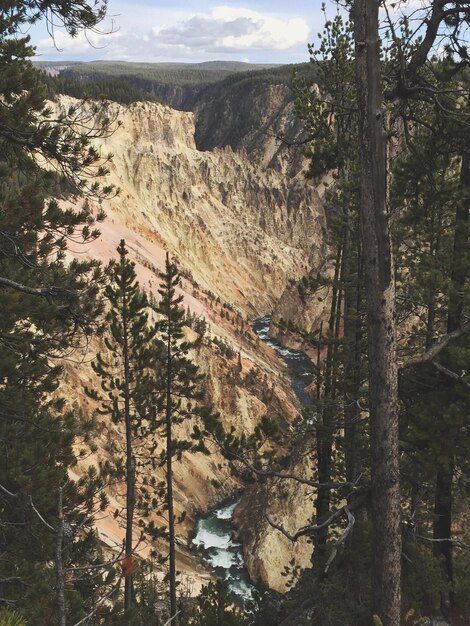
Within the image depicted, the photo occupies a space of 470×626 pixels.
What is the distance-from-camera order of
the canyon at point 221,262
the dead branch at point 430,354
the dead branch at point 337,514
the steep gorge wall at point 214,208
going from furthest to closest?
the steep gorge wall at point 214,208 → the canyon at point 221,262 → the dead branch at point 430,354 → the dead branch at point 337,514

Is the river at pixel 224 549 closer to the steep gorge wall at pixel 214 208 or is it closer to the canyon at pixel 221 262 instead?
the canyon at pixel 221 262

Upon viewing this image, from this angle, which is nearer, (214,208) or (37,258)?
(37,258)

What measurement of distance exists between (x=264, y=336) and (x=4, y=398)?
218 feet

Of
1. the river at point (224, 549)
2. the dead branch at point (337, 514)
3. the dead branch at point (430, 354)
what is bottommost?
the river at point (224, 549)

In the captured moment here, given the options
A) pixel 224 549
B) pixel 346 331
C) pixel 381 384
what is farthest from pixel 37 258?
pixel 224 549

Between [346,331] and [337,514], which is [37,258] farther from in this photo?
[346,331]

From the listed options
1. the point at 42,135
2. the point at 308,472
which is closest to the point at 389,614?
the point at 42,135

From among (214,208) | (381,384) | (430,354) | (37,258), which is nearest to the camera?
(381,384)

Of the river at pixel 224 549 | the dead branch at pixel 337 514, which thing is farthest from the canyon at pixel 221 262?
the dead branch at pixel 337 514

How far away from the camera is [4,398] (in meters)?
8.28

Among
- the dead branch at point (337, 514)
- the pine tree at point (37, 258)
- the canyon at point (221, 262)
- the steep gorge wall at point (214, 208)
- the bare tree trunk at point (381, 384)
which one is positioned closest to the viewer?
the bare tree trunk at point (381, 384)

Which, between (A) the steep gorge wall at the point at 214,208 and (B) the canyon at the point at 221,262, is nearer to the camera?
(B) the canyon at the point at 221,262

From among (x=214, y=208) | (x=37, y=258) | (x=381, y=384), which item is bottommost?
(x=214, y=208)

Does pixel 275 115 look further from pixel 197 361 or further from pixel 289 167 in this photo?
pixel 197 361
